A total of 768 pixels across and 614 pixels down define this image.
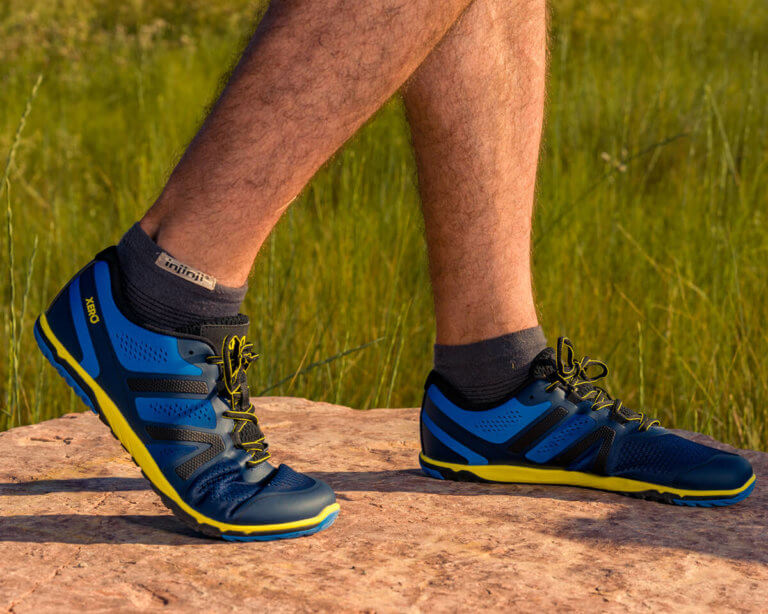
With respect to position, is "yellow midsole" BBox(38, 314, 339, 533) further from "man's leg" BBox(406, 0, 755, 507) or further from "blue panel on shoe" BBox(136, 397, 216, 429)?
"man's leg" BBox(406, 0, 755, 507)

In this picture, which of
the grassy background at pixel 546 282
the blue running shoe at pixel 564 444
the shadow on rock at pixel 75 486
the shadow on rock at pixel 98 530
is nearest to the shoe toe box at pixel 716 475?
the blue running shoe at pixel 564 444

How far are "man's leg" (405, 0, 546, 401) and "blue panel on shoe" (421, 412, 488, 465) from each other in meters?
0.10

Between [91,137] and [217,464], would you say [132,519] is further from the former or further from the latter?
[91,137]

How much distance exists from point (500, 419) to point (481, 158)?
0.43 m

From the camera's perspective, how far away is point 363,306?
2406 millimetres

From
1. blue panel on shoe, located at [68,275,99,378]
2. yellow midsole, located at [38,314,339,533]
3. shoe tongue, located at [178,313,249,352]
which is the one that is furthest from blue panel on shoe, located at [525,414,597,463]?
blue panel on shoe, located at [68,275,99,378]

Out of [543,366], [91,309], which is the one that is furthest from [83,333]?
[543,366]

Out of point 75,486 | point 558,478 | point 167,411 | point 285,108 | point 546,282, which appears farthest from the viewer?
point 546,282

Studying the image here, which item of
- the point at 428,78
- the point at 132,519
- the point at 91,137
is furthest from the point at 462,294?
the point at 91,137

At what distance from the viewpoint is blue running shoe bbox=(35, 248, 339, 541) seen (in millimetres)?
1188

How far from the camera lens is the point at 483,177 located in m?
1.45

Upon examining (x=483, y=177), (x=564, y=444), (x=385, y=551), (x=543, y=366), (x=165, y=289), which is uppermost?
(x=483, y=177)

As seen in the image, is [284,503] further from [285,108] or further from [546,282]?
[546,282]

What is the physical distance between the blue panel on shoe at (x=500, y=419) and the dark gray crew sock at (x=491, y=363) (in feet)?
0.07
